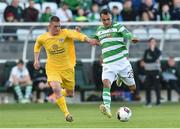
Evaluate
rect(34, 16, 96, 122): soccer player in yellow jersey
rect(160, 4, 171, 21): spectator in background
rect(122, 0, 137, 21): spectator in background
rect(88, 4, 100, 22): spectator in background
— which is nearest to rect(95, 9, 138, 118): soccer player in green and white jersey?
rect(34, 16, 96, 122): soccer player in yellow jersey

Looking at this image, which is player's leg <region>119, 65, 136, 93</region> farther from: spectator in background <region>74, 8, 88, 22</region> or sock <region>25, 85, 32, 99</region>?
spectator in background <region>74, 8, 88, 22</region>

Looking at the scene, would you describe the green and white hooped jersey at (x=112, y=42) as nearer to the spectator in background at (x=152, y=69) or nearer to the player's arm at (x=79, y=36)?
the player's arm at (x=79, y=36)

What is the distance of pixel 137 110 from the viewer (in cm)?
2448

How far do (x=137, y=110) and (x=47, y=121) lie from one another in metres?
5.62

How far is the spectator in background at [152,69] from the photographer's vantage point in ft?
87.6

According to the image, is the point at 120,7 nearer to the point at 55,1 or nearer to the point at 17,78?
the point at 55,1

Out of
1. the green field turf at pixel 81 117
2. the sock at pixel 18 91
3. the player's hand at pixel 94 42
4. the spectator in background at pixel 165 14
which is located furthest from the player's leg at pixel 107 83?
the spectator in background at pixel 165 14

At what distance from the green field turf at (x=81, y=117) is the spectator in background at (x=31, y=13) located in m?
3.45

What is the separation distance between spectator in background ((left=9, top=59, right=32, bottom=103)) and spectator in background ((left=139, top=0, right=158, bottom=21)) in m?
5.33

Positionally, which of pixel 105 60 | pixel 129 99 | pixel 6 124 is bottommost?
pixel 129 99

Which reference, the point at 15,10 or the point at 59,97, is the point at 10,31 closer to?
the point at 15,10

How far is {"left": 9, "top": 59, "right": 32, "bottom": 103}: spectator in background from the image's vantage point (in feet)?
91.8

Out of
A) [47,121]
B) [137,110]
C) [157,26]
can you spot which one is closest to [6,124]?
[47,121]

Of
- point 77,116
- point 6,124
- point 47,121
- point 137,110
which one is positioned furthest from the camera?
point 137,110
